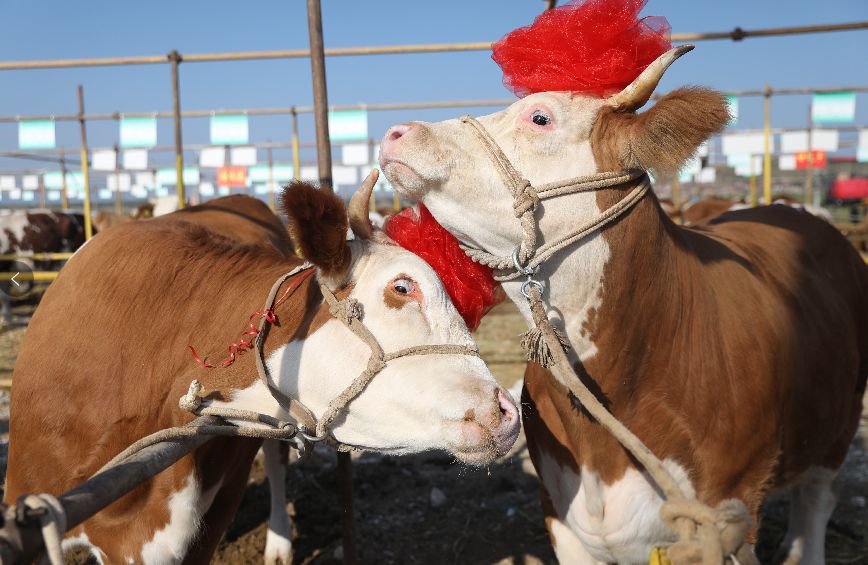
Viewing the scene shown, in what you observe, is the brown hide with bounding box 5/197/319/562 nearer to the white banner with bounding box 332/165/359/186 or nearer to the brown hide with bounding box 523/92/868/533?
the brown hide with bounding box 523/92/868/533

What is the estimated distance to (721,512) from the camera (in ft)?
4.69

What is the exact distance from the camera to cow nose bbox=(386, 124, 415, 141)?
7.02 ft

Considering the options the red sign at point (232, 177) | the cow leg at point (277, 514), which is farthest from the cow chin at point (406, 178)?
the red sign at point (232, 177)

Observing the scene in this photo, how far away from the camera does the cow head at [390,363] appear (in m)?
1.86

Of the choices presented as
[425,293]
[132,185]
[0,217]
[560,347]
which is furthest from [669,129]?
[132,185]

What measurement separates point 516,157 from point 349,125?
158 inches

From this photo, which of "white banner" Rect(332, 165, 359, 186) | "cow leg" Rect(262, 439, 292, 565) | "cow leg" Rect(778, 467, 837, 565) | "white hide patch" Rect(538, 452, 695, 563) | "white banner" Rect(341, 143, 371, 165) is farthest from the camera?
"white banner" Rect(332, 165, 359, 186)

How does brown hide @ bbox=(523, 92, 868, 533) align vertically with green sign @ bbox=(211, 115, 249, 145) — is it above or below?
below

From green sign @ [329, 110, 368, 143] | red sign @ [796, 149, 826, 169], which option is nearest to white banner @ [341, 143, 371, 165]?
green sign @ [329, 110, 368, 143]

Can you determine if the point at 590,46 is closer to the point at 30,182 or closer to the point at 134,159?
the point at 134,159

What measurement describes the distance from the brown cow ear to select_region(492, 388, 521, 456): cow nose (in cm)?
57

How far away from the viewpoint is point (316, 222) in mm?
1908

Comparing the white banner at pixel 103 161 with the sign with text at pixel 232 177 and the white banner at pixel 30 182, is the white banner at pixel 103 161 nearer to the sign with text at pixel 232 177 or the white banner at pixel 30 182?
the sign with text at pixel 232 177

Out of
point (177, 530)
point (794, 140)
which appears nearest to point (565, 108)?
point (177, 530)
